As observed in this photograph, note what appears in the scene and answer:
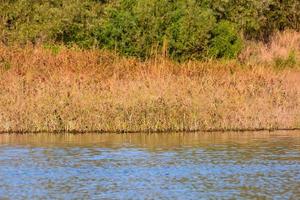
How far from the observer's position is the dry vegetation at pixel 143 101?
56.0 feet

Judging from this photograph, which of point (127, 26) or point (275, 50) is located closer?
point (127, 26)

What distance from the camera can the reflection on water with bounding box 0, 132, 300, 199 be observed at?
11.0 m

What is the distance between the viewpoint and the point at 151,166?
13.1 metres

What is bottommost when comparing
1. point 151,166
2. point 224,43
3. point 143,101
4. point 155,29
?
point 151,166

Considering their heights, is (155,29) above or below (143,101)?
above

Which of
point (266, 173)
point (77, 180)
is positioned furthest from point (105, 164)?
point (266, 173)

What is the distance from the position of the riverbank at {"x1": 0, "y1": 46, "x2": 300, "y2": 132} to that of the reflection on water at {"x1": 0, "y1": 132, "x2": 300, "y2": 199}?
49 centimetres

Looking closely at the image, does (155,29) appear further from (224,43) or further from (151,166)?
(151,166)

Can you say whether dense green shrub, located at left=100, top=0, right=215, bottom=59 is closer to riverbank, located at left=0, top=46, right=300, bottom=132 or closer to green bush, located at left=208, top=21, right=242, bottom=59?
green bush, located at left=208, top=21, right=242, bottom=59

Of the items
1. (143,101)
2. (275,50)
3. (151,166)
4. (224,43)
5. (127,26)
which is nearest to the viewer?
(151,166)

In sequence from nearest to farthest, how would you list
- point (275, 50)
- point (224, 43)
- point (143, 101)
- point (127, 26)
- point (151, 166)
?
point (151, 166) < point (143, 101) < point (127, 26) < point (224, 43) < point (275, 50)

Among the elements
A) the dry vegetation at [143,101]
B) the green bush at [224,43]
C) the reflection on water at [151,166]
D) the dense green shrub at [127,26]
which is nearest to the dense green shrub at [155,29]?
the dense green shrub at [127,26]

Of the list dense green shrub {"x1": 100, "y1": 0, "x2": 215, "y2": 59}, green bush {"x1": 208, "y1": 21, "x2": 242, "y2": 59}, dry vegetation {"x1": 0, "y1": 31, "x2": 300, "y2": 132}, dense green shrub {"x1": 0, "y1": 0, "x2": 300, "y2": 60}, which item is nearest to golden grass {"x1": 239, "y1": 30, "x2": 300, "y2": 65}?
green bush {"x1": 208, "y1": 21, "x2": 242, "y2": 59}

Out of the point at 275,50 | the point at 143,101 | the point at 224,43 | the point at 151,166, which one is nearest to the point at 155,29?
the point at 224,43
